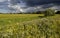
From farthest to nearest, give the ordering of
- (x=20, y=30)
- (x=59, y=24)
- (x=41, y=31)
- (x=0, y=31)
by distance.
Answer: (x=59, y=24)
(x=41, y=31)
(x=20, y=30)
(x=0, y=31)

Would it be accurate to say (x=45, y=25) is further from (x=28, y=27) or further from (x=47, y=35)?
(x=28, y=27)

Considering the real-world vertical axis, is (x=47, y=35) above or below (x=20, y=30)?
below

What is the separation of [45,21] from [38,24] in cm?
30

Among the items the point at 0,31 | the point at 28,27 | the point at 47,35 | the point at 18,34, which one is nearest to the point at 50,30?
the point at 47,35

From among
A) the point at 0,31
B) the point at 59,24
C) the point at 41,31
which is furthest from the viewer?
the point at 59,24

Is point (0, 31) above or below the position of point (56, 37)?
above

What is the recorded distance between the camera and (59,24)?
16.4 feet

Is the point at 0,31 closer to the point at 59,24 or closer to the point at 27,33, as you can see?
the point at 27,33

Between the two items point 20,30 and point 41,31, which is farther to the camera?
point 41,31

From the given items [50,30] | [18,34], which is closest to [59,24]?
[50,30]

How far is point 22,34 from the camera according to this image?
408 centimetres

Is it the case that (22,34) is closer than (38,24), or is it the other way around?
(22,34)

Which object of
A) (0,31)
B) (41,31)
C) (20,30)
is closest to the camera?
(0,31)

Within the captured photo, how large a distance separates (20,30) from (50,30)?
0.93 metres
